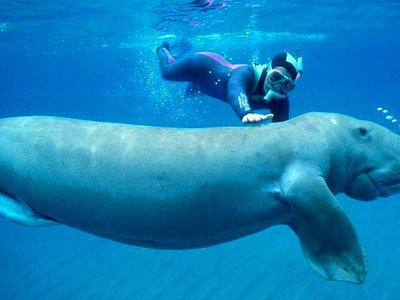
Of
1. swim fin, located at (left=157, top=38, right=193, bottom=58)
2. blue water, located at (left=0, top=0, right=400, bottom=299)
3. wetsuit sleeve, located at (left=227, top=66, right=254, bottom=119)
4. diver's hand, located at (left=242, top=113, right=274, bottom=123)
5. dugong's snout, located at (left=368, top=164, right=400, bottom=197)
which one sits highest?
diver's hand, located at (left=242, top=113, right=274, bottom=123)

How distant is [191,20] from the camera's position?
2488 cm

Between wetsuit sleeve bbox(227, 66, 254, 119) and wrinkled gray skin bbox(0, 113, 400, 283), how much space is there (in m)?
1.08

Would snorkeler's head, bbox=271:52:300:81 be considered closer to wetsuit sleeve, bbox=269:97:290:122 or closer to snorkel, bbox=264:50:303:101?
snorkel, bbox=264:50:303:101

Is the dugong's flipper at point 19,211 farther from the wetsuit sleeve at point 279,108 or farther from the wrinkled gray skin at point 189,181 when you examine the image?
the wetsuit sleeve at point 279,108

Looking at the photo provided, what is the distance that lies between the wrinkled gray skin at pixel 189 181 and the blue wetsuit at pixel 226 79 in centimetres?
129

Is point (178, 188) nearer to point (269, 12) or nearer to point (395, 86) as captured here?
point (269, 12)

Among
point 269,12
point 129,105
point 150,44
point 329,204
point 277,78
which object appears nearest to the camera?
point 329,204

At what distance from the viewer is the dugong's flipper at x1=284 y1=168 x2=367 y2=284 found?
345cm

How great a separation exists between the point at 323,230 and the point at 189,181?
1323mm

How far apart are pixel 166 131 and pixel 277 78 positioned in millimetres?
2587

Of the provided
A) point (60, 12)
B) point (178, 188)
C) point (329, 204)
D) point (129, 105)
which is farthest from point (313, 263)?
point (129, 105)

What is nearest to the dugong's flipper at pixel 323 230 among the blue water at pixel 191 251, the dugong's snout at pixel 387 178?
the dugong's snout at pixel 387 178

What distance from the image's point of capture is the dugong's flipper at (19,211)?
4020mm

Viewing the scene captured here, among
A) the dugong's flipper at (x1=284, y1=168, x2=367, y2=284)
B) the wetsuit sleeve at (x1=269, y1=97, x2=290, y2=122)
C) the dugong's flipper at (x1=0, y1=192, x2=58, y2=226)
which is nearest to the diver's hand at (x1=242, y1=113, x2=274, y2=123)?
the dugong's flipper at (x1=284, y1=168, x2=367, y2=284)
